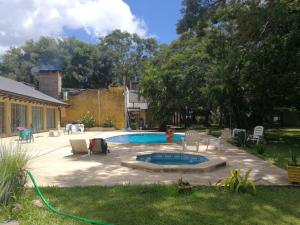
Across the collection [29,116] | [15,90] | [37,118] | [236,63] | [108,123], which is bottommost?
[108,123]

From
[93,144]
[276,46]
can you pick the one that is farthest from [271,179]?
[276,46]

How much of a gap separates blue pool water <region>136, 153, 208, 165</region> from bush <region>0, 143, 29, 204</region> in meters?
5.81

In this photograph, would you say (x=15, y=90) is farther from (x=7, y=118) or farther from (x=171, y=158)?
(x=171, y=158)

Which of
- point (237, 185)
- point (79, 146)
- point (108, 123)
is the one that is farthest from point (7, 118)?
point (237, 185)

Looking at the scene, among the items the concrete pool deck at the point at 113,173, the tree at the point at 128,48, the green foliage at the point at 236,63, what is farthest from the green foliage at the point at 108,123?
the tree at the point at 128,48

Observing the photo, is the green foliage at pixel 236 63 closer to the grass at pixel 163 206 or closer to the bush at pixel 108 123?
the bush at pixel 108 123

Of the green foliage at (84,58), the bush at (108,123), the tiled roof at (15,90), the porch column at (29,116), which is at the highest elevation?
the green foliage at (84,58)

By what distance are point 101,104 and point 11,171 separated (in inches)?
1105

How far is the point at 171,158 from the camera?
11430 mm

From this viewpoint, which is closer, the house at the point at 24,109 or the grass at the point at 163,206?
the grass at the point at 163,206

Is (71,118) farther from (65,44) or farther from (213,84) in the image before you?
(65,44)

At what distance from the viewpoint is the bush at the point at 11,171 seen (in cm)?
496

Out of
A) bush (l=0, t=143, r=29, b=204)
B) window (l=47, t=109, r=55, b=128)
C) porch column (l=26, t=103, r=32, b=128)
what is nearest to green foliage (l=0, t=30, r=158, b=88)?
window (l=47, t=109, r=55, b=128)

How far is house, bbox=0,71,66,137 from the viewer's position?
19.2 meters
